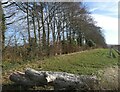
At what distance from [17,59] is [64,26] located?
17102 mm

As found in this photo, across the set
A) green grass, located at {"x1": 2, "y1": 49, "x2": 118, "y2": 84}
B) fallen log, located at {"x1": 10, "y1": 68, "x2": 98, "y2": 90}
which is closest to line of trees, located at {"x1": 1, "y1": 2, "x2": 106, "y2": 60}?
green grass, located at {"x1": 2, "y1": 49, "x2": 118, "y2": 84}

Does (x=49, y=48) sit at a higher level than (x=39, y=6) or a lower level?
lower

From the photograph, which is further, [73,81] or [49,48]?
[49,48]

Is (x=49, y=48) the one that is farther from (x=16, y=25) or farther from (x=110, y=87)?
(x=110, y=87)

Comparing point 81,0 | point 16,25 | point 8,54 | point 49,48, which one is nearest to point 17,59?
point 8,54

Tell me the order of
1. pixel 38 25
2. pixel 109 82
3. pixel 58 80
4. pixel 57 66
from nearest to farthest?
1. pixel 109 82
2. pixel 58 80
3. pixel 57 66
4. pixel 38 25

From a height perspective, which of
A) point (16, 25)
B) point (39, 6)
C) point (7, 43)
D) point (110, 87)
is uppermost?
point (39, 6)

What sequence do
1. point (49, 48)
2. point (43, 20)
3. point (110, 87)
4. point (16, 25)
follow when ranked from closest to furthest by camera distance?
point (110, 87) < point (16, 25) < point (49, 48) < point (43, 20)

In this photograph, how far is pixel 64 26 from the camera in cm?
3241

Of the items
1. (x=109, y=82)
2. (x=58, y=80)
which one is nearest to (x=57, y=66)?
(x=58, y=80)

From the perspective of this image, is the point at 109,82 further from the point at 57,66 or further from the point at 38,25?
the point at 38,25

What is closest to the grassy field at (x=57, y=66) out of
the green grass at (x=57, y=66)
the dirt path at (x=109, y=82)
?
the green grass at (x=57, y=66)

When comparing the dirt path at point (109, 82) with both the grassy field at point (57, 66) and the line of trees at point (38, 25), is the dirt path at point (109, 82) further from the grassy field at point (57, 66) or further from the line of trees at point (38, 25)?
the line of trees at point (38, 25)

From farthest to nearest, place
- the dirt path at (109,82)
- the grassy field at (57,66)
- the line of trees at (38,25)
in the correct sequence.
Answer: the line of trees at (38,25) < the grassy field at (57,66) < the dirt path at (109,82)
